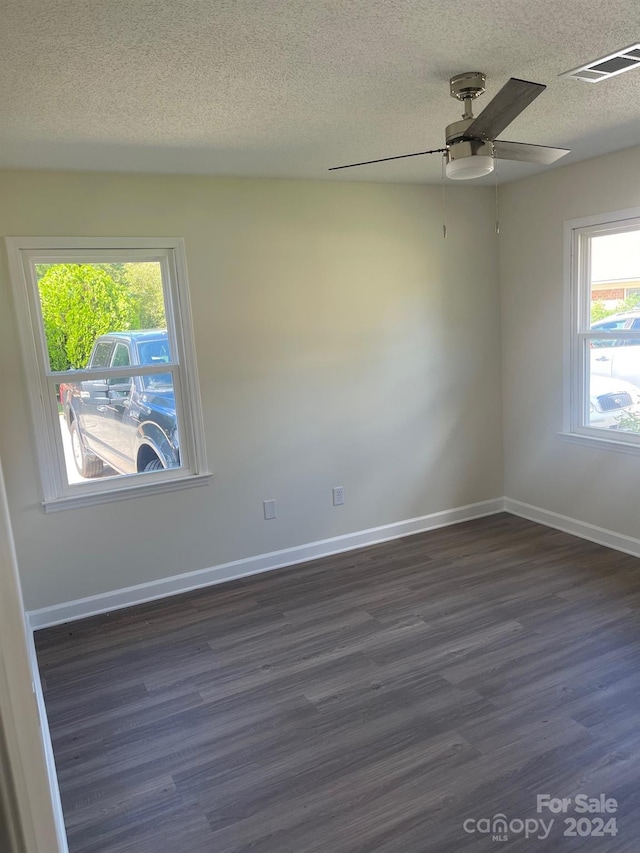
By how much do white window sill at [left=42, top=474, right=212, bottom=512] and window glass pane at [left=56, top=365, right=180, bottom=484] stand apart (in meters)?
0.12

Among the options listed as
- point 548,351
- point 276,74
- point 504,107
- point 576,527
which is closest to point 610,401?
point 548,351

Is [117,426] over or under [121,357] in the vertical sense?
under

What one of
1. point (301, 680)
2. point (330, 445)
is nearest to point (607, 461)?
point (330, 445)

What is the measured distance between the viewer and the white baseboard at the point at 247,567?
361 centimetres

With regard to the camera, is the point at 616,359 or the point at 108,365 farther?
the point at 616,359

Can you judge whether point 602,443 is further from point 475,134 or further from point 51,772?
point 51,772

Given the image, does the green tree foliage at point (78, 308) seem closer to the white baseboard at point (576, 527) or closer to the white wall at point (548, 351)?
the white wall at point (548, 351)

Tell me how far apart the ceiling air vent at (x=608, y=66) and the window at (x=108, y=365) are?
2285 mm

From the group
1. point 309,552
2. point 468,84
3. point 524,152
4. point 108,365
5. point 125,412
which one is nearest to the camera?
point 468,84

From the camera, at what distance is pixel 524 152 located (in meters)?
2.59

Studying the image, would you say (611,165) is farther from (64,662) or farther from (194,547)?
(64,662)

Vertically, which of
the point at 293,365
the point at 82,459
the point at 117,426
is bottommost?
the point at 82,459

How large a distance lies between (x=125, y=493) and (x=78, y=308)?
1.12 meters

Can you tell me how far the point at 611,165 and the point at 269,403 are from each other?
265 cm
